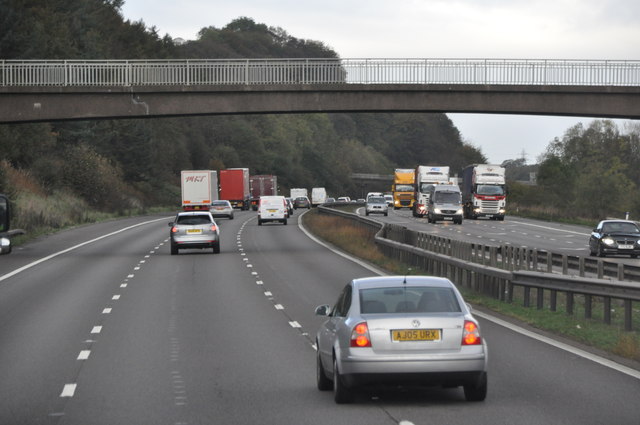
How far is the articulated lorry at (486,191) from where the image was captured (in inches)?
2896

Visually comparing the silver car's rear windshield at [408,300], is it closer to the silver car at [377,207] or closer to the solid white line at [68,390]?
the solid white line at [68,390]

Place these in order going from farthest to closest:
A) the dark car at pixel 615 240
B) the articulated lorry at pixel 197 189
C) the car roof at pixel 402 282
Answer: the articulated lorry at pixel 197 189
the dark car at pixel 615 240
the car roof at pixel 402 282

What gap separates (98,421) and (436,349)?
312cm

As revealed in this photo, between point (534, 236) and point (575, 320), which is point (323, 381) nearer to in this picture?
point (575, 320)

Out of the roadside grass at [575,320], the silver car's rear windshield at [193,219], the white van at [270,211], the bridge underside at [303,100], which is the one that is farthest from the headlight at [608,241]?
the white van at [270,211]

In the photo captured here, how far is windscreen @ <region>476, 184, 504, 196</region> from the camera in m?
74.2

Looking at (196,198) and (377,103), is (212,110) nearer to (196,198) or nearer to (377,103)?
(377,103)

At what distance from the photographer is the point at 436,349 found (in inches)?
409

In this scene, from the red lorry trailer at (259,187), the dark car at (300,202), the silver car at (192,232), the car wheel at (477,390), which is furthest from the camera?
the dark car at (300,202)

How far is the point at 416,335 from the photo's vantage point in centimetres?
1042

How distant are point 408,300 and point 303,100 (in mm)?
31380

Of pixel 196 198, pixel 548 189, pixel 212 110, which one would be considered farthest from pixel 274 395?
pixel 548 189

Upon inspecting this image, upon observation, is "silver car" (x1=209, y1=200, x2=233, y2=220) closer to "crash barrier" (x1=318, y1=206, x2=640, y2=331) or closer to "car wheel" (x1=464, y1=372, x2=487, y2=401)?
"crash barrier" (x1=318, y1=206, x2=640, y2=331)

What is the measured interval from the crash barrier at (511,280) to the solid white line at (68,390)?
8.39 meters
